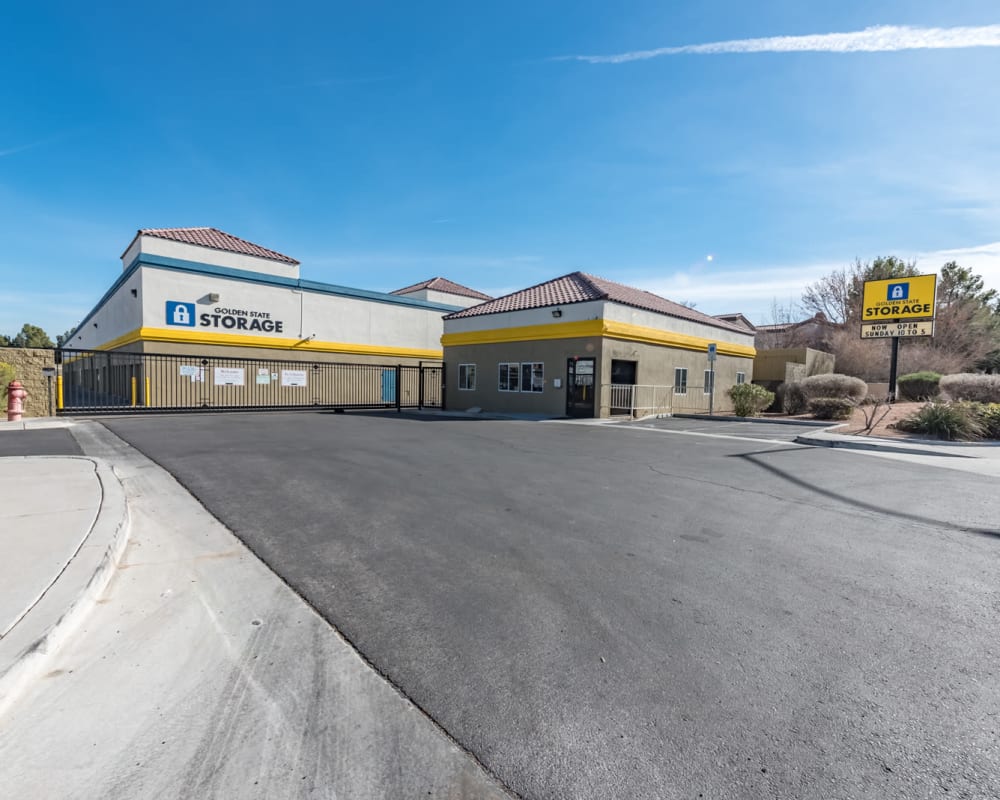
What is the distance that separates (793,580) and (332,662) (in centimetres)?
358

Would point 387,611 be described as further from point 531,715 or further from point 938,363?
point 938,363

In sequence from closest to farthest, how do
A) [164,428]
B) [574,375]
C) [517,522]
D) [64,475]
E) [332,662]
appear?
[332,662]
[517,522]
[64,475]
[164,428]
[574,375]

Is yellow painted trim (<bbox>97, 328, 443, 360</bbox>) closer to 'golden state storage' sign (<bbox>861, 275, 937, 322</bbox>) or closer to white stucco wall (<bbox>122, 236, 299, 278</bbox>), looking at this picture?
white stucco wall (<bbox>122, 236, 299, 278</bbox>)

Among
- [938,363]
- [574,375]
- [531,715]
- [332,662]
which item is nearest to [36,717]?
[332,662]

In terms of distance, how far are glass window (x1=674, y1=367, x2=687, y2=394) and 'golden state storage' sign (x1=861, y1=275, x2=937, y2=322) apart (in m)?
8.54

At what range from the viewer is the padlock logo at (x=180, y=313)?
22719mm

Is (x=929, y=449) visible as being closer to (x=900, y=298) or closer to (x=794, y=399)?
(x=794, y=399)

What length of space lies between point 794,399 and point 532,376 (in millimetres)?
10686

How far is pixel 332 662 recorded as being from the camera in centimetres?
282

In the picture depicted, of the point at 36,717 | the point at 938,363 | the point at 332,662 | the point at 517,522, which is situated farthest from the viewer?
the point at 938,363

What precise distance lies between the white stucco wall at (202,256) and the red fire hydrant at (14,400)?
37.4 feet

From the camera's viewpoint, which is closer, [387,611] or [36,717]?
[36,717]

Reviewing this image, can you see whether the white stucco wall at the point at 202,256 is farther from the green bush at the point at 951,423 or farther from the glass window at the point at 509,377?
the green bush at the point at 951,423

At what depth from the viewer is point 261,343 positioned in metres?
25.5
